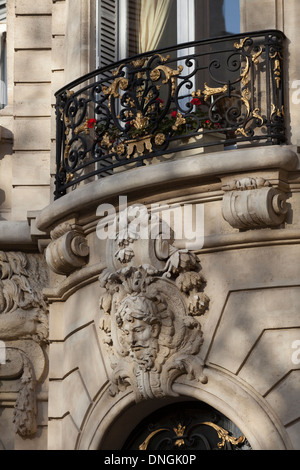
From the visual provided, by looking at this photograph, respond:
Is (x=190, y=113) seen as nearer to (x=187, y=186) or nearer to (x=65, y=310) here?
(x=187, y=186)

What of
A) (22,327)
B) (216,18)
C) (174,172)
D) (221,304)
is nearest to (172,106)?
(216,18)

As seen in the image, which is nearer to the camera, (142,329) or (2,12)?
(142,329)

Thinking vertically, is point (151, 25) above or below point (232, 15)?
Result: above

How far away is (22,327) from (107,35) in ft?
8.59

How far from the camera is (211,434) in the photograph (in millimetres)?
10641

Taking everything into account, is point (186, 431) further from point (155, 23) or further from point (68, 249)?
point (155, 23)

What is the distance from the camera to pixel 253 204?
398 inches

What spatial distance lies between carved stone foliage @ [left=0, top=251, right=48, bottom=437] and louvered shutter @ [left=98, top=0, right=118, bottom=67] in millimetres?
1850

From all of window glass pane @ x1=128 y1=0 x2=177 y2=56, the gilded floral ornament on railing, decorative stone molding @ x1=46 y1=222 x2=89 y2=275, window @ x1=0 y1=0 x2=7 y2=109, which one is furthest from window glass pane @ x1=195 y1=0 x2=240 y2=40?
the gilded floral ornament on railing

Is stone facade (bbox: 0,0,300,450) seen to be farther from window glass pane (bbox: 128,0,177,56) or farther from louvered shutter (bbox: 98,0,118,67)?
window glass pane (bbox: 128,0,177,56)

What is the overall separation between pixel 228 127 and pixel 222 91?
0.27 meters

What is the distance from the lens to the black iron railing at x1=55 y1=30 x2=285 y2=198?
34.5 ft

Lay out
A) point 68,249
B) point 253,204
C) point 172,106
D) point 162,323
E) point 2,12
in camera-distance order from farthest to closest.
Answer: point 2,12, point 172,106, point 68,249, point 162,323, point 253,204
